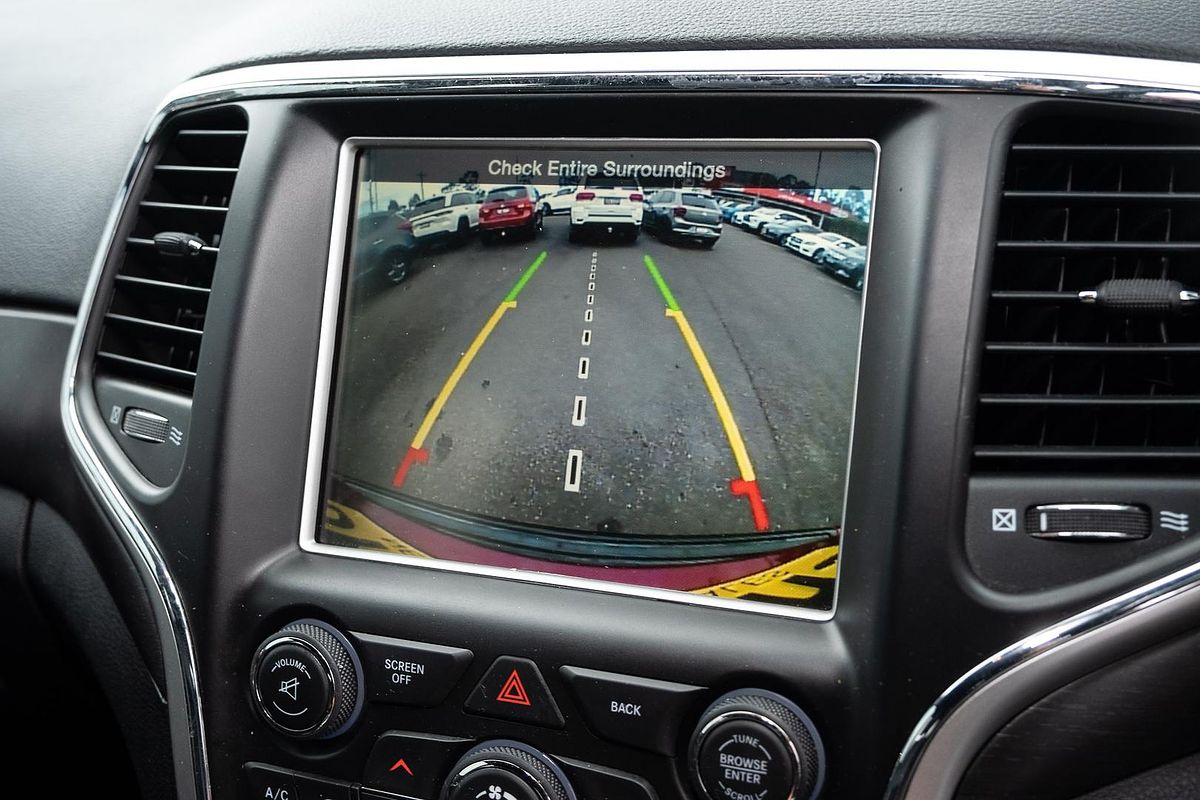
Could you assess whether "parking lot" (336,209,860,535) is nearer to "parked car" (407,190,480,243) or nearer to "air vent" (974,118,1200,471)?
"parked car" (407,190,480,243)

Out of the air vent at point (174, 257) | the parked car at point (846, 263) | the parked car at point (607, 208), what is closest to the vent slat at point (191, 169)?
the air vent at point (174, 257)

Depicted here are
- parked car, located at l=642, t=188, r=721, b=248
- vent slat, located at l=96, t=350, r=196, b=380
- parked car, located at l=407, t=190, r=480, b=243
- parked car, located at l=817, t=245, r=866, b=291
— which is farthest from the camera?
vent slat, located at l=96, t=350, r=196, b=380

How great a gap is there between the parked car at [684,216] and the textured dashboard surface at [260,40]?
0.20 metres

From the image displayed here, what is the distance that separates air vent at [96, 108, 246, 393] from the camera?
1.75 metres

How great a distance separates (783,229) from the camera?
4.75 ft

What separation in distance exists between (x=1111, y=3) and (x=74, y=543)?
185cm

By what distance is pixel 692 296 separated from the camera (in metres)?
1.49

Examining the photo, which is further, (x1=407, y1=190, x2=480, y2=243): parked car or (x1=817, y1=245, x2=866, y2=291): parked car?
(x1=407, y1=190, x2=480, y2=243): parked car

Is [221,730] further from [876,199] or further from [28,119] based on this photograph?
[28,119]

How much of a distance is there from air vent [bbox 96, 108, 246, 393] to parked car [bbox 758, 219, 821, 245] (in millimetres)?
850

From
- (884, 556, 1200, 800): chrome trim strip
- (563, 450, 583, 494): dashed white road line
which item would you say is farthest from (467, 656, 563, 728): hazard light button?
(884, 556, 1200, 800): chrome trim strip

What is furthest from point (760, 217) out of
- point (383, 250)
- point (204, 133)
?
point (204, 133)

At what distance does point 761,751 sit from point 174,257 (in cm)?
121

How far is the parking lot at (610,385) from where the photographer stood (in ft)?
4.67
